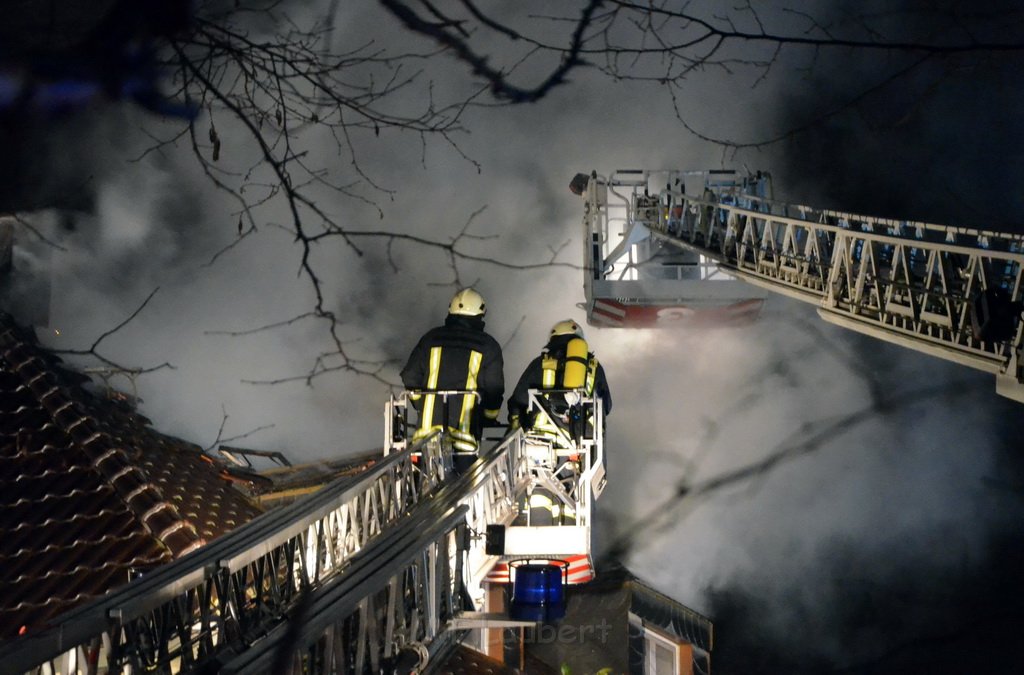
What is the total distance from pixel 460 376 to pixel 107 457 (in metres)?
2.98

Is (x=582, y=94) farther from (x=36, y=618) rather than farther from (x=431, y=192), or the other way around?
(x=36, y=618)

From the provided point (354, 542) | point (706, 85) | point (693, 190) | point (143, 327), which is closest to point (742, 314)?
point (693, 190)

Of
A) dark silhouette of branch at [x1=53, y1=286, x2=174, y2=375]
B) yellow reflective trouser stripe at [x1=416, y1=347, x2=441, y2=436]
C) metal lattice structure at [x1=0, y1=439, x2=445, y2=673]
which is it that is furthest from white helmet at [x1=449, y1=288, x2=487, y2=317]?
dark silhouette of branch at [x1=53, y1=286, x2=174, y2=375]

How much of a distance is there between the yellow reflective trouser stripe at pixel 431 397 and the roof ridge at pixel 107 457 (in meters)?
1.87

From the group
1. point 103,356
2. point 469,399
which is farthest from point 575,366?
point 103,356

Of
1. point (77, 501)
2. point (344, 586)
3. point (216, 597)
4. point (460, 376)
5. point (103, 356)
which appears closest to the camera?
point (344, 586)

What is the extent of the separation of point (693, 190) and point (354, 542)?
7900 millimetres

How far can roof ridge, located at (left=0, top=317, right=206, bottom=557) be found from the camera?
6.96 meters

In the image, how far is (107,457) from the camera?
768 centimetres

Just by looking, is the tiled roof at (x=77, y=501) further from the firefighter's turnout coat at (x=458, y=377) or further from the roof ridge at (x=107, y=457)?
the firefighter's turnout coat at (x=458, y=377)

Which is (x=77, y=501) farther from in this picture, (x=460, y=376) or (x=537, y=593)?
(x=537, y=593)

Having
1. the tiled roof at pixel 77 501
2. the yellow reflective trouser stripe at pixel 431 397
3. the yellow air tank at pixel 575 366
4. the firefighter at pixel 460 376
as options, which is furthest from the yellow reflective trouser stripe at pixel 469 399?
the tiled roof at pixel 77 501

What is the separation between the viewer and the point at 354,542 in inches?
221

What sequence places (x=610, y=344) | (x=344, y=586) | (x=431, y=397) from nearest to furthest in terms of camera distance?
(x=344, y=586), (x=431, y=397), (x=610, y=344)
